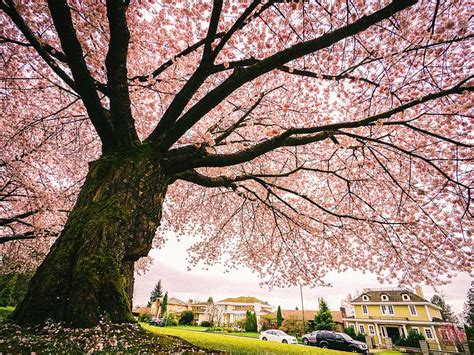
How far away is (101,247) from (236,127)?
14.4 ft

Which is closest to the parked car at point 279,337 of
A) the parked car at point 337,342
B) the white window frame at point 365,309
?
the parked car at point 337,342

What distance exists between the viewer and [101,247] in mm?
3248

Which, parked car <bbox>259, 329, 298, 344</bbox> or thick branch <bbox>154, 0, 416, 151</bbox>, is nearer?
thick branch <bbox>154, 0, 416, 151</bbox>

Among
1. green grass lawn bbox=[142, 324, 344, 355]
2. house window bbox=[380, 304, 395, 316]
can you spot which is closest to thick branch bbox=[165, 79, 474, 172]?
green grass lawn bbox=[142, 324, 344, 355]

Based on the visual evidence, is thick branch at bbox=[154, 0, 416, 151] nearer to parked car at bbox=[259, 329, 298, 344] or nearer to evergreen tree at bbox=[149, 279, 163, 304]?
parked car at bbox=[259, 329, 298, 344]

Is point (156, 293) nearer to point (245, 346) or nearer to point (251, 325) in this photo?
point (251, 325)

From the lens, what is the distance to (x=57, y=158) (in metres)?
8.80

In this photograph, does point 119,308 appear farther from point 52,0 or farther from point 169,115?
point 52,0

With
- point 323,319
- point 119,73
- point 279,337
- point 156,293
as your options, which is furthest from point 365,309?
point 156,293

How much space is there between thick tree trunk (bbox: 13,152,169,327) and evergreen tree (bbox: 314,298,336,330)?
32.9m

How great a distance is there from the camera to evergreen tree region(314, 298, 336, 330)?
29906mm

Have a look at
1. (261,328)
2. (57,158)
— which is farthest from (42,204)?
(261,328)

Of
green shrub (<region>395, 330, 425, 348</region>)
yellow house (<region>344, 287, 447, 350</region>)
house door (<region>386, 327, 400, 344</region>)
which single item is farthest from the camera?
house door (<region>386, 327, 400, 344</region>)

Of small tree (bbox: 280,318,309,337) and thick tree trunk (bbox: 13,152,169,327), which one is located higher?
thick tree trunk (bbox: 13,152,169,327)
